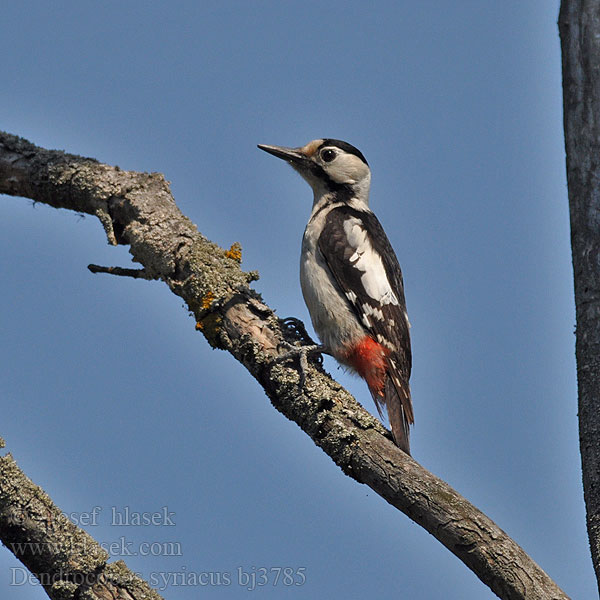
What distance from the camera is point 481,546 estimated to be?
3340 mm

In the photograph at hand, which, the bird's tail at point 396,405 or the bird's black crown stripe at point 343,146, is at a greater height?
the bird's black crown stripe at point 343,146

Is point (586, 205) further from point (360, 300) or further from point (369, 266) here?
point (369, 266)

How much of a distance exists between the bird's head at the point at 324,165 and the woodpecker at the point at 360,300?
329 mm

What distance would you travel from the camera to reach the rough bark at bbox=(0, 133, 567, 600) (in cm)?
336

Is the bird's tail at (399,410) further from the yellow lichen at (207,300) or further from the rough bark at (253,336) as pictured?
the yellow lichen at (207,300)

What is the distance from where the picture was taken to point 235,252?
4.84m

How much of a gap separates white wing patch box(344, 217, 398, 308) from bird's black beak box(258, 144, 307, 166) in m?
0.91

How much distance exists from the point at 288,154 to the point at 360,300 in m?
1.62

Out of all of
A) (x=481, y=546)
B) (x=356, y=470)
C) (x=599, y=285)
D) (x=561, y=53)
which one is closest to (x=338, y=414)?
(x=356, y=470)

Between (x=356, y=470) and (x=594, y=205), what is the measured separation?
1.68 m

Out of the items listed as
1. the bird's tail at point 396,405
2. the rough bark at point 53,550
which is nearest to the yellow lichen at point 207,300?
the bird's tail at point 396,405

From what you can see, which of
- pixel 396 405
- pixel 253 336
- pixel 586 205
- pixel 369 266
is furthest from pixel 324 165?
pixel 586 205

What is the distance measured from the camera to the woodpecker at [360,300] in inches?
209

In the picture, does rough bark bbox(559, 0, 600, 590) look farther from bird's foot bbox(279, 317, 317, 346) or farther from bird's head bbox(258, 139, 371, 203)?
bird's head bbox(258, 139, 371, 203)
